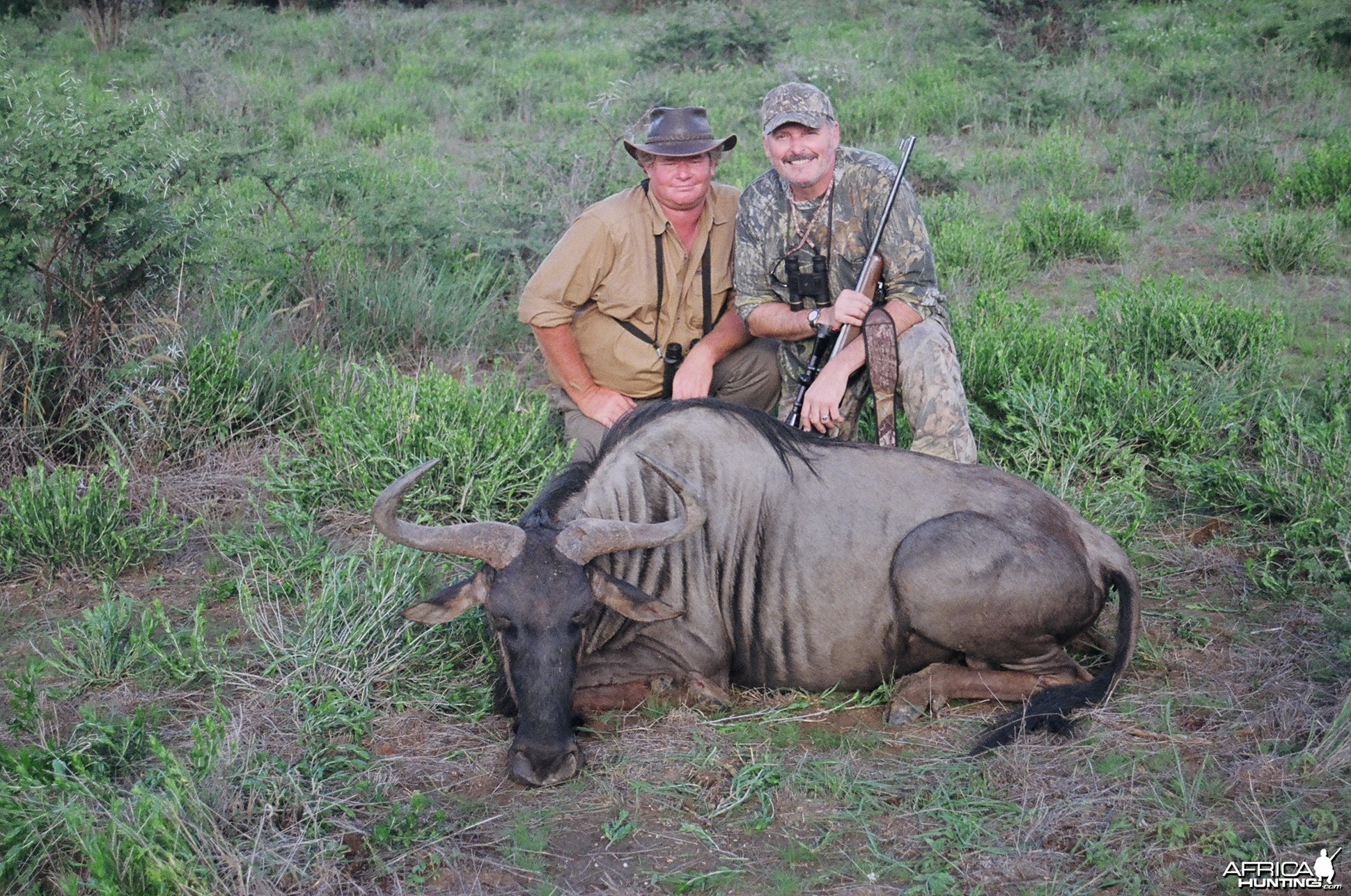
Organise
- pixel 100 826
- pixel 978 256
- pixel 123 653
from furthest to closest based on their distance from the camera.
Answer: pixel 978 256
pixel 123 653
pixel 100 826

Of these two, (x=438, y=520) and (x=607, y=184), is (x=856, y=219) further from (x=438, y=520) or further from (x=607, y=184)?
(x=607, y=184)

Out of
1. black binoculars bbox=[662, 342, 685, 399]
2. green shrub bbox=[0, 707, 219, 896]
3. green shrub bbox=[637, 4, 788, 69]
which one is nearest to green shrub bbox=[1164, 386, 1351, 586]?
black binoculars bbox=[662, 342, 685, 399]

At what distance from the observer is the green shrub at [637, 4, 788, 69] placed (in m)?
13.4

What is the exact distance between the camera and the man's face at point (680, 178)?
16.8 feet

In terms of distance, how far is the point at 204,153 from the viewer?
6.41m

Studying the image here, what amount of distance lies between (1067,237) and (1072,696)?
4.83 meters

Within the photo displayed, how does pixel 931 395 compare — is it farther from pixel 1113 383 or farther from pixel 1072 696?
pixel 1072 696

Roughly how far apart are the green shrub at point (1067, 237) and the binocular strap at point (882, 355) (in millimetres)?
3443

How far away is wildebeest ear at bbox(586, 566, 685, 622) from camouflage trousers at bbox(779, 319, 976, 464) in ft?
4.96

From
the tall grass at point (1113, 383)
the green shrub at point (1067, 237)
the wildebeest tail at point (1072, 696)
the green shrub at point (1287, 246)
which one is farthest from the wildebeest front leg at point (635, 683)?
the green shrub at point (1287, 246)

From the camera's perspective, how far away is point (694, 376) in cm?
521

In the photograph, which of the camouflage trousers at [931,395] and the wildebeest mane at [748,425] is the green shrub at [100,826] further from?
the camouflage trousers at [931,395]

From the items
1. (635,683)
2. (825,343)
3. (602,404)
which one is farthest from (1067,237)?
(635,683)

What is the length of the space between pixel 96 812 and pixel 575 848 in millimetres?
1236
